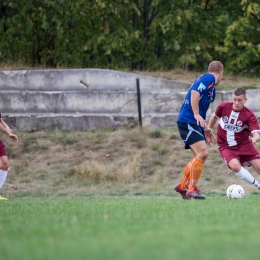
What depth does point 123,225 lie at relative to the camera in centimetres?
677

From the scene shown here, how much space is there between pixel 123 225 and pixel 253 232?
4.09 ft

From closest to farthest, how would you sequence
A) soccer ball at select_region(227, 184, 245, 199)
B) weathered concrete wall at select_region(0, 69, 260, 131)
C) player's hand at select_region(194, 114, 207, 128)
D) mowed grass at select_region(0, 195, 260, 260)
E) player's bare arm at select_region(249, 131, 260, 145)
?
mowed grass at select_region(0, 195, 260, 260)
player's hand at select_region(194, 114, 207, 128)
player's bare arm at select_region(249, 131, 260, 145)
soccer ball at select_region(227, 184, 245, 199)
weathered concrete wall at select_region(0, 69, 260, 131)

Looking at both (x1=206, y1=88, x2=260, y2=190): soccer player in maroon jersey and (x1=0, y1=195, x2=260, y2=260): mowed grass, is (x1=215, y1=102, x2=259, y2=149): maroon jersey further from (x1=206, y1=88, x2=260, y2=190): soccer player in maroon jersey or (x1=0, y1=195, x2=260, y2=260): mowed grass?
(x1=0, y1=195, x2=260, y2=260): mowed grass

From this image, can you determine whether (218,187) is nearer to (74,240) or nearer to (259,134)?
(259,134)

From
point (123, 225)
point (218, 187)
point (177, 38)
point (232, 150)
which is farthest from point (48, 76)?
point (123, 225)

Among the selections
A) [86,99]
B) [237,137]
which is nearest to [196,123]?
[237,137]

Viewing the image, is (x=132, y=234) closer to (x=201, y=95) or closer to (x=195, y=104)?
(x=195, y=104)

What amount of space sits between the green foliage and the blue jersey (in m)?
13.2

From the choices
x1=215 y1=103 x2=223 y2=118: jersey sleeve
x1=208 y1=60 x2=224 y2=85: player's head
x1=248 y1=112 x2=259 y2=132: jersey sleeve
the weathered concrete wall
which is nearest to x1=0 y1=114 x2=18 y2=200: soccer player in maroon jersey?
x1=215 y1=103 x2=223 y2=118: jersey sleeve

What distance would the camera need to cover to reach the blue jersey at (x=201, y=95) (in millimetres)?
10914

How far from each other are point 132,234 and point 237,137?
588 cm

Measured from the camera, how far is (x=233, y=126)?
11.6m

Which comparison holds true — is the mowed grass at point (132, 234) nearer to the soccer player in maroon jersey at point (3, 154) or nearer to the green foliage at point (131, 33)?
the soccer player in maroon jersey at point (3, 154)

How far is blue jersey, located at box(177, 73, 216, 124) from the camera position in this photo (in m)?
10.9
